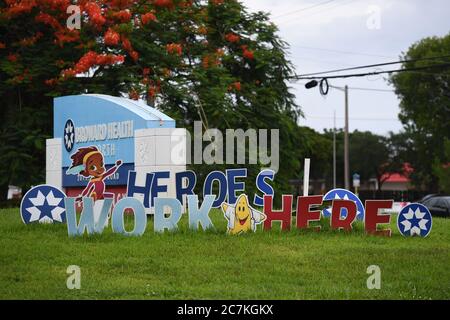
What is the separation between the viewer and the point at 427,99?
54.9 metres

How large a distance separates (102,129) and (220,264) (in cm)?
699

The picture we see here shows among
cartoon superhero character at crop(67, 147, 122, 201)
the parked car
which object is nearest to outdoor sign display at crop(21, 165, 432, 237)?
cartoon superhero character at crop(67, 147, 122, 201)

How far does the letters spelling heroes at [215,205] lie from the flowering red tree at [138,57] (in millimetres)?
6878

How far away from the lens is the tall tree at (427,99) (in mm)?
53875

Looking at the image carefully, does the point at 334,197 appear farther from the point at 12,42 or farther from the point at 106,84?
the point at 12,42

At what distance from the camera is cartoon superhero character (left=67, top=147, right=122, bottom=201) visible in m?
16.1

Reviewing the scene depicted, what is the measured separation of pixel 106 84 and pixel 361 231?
10618 mm

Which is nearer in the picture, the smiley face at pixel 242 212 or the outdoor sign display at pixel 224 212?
the outdoor sign display at pixel 224 212

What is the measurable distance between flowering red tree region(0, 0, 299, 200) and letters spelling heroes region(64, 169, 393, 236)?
6.88m

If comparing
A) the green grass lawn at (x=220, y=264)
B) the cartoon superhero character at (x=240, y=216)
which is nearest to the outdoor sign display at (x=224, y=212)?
the cartoon superhero character at (x=240, y=216)

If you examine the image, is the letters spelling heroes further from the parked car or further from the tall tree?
the tall tree

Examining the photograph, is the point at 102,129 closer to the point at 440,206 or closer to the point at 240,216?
the point at 240,216

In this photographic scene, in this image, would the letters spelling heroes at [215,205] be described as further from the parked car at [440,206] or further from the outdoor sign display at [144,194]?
the parked car at [440,206]

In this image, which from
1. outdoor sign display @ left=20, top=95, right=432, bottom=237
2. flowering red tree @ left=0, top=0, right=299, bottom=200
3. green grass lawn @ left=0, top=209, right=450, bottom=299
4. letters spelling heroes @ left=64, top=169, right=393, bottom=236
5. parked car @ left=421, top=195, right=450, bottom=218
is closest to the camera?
green grass lawn @ left=0, top=209, right=450, bottom=299
